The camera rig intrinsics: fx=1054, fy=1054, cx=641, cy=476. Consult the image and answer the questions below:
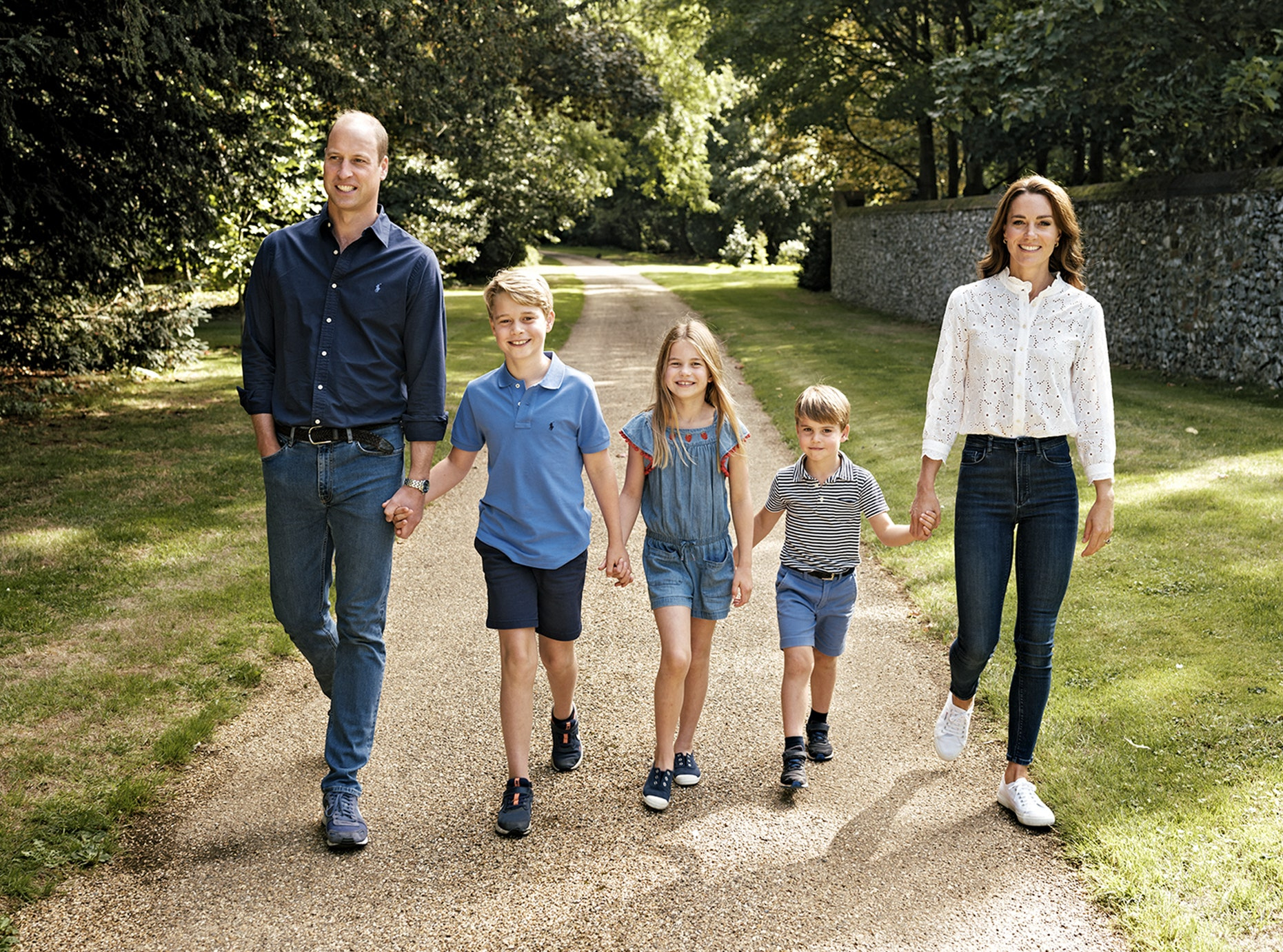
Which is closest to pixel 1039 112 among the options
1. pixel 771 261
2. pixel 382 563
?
pixel 382 563

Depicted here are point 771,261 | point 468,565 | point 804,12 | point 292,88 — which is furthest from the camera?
point 771,261

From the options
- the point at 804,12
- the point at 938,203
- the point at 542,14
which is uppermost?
the point at 804,12

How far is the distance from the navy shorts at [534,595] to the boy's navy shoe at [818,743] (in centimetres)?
111

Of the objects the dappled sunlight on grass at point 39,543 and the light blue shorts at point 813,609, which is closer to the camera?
the light blue shorts at point 813,609

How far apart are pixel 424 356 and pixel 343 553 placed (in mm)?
738

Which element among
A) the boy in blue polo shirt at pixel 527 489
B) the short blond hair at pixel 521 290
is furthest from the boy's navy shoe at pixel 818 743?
the short blond hair at pixel 521 290

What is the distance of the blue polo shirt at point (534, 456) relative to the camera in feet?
12.3

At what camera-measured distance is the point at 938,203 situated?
21500mm

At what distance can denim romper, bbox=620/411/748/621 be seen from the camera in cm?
390

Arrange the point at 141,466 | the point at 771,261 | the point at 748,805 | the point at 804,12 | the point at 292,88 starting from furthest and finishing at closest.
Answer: the point at 771,261
the point at 804,12
the point at 292,88
the point at 141,466
the point at 748,805

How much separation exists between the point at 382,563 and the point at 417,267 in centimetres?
104

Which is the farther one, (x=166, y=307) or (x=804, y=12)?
(x=804, y=12)

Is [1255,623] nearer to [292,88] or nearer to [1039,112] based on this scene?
[1039,112]

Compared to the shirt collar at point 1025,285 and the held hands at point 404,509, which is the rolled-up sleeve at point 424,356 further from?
the shirt collar at point 1025,285
